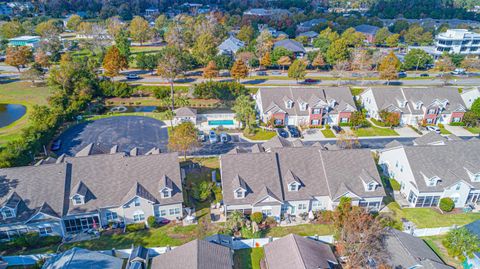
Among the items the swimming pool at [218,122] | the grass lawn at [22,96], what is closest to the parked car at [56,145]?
the grass lawn at [22,96]

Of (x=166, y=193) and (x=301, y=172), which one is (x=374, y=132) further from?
(x=166, y=193)

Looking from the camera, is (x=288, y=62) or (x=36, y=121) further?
(x=288, y=62)

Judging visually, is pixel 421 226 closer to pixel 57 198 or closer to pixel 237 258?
pixel 237 258

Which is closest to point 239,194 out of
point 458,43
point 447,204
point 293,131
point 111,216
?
point 111,216

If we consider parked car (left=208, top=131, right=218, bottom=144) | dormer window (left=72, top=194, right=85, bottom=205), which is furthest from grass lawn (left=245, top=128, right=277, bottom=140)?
dormer window (left=72, top=194, right=85, bottom=205)

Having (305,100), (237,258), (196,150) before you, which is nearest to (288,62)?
(305,100)
